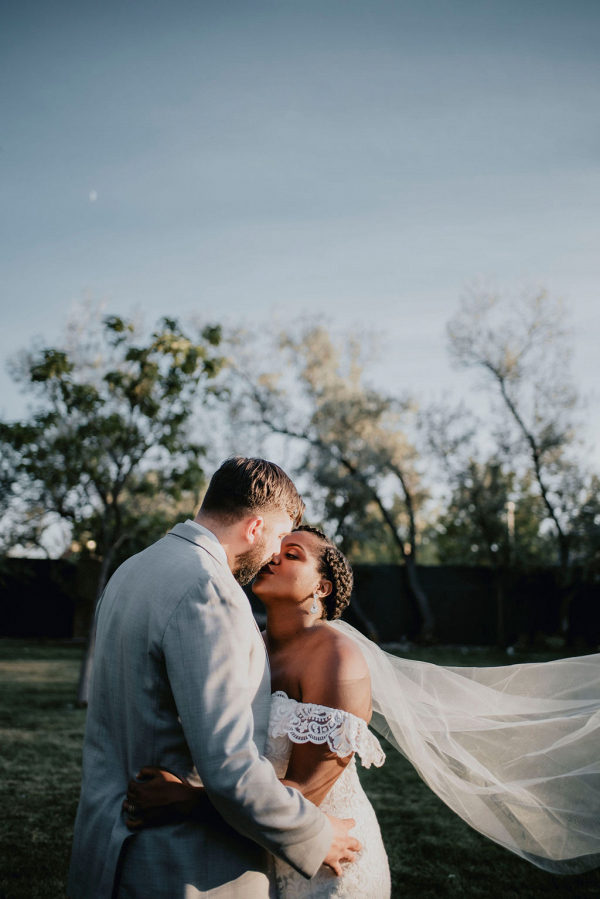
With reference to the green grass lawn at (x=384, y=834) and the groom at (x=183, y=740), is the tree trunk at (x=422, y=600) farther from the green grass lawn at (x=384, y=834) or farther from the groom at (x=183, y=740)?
the groom at (x=183, y=740)

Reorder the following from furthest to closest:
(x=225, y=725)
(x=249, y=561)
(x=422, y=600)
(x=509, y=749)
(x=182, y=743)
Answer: (x=422, y=600)
(x=509, y=749)
(x=249, y=561)
(x=182, y=743)
(x=225, y=725)

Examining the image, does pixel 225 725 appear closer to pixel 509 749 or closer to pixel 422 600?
pixel 509 749

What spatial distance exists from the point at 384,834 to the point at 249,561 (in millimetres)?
3970

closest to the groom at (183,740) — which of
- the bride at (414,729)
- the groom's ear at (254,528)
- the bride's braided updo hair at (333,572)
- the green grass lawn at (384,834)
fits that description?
the groom's ear at (254,528)

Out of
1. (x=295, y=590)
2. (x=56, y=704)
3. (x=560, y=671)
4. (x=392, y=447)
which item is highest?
(x=392, y=447)

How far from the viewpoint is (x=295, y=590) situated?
2.53m

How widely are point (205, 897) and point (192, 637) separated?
0.69 m

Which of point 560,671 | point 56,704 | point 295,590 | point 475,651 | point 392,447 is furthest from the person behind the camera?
point 392,447

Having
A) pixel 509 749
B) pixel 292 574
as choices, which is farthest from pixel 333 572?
pixel 509 749

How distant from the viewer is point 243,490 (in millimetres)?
1926

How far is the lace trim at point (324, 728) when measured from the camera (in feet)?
6.73

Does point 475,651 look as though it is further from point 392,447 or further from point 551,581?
point 392,447

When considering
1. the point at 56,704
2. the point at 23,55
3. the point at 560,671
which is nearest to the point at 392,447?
the point at 56,704

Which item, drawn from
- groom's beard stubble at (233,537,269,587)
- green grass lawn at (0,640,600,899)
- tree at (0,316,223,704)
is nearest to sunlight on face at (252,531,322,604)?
groom's beard stubble at (233,537,269,587)
